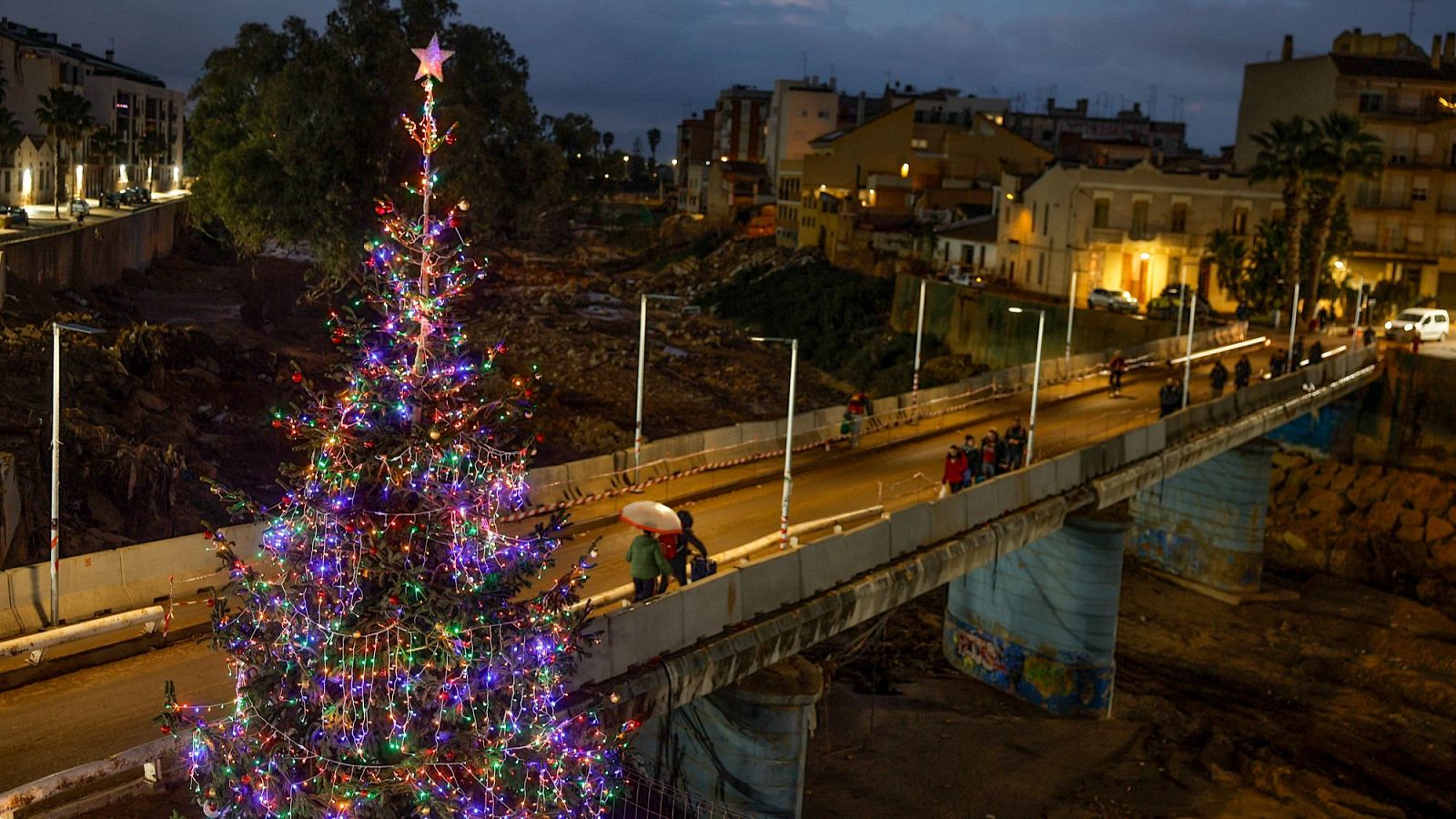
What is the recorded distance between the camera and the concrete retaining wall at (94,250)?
43.4 meters

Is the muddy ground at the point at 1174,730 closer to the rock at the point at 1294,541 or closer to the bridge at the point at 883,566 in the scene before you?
the bridge at the point at 883,566

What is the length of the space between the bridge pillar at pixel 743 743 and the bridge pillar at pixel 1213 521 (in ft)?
78.9

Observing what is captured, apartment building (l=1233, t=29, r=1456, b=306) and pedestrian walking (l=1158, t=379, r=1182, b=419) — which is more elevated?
apartment building (l=1233, t=29, r=1456, b=306)

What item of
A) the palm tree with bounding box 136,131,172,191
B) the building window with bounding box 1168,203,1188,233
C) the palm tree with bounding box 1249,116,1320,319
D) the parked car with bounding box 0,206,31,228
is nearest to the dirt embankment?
the palm tree with bounding box 1249,116,1320,319

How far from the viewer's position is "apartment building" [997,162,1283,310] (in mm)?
63969

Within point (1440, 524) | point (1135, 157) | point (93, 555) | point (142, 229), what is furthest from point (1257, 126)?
point (93, 555)

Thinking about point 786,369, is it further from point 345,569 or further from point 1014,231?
point 345,569

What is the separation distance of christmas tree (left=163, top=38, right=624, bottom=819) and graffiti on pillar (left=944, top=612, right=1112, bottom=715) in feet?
66.3

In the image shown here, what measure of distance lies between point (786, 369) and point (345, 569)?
56.6 metres

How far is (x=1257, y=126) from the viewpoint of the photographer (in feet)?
244

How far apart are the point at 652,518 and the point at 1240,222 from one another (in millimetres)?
55667

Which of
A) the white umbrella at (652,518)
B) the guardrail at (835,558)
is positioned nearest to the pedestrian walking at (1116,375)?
the guardrail at (835,558)

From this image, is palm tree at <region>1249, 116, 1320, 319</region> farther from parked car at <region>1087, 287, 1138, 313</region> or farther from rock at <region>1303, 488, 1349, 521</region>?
rock at <region>1303, 488, 1349, 521</region>

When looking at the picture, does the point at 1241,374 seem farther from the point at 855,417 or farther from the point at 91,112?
the point at 91,112
